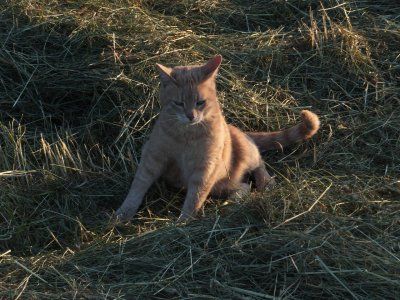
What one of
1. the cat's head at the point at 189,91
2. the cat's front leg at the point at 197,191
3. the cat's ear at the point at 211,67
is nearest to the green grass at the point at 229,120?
the cat's front leg at the point at 197,191

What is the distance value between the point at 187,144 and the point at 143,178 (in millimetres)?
329

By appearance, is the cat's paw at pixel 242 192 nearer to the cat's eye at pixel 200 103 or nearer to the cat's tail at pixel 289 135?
the cat's tail at pixel 289 135

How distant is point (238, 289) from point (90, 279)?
2.20 feet

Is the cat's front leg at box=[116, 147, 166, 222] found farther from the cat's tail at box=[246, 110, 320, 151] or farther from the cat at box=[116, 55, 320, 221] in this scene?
the cat's tail at box=[246, 110, 320, 151]

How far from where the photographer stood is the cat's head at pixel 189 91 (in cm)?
391

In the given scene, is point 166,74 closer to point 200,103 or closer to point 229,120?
point 200,103

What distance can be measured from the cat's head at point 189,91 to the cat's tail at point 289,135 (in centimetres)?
63

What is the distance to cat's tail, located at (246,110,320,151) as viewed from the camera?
4353 mm

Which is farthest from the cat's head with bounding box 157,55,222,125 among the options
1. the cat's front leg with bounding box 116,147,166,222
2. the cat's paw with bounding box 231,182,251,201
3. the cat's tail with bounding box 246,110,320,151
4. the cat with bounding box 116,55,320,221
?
the cat's tail with bounding box 246,110,320,151

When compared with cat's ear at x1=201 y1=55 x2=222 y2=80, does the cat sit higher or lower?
lower

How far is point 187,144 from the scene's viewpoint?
A: 4.00 metres

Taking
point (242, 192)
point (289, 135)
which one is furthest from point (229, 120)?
point (242, 192)

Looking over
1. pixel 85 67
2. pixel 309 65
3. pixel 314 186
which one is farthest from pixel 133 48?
pixel 314 186

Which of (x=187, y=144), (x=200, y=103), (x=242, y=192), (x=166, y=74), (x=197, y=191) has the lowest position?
(x=242, y=192)
